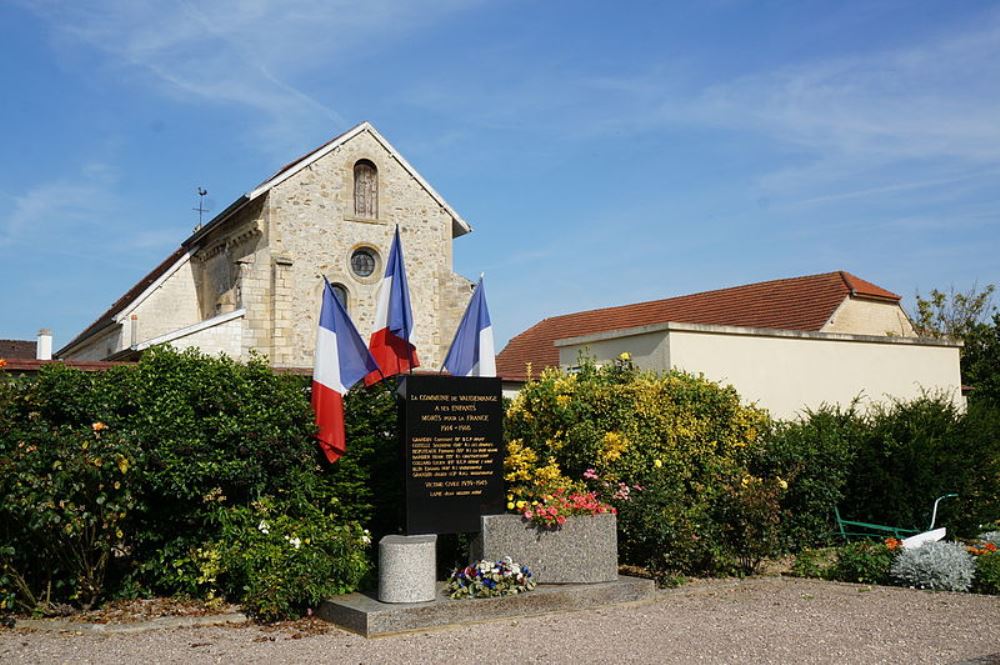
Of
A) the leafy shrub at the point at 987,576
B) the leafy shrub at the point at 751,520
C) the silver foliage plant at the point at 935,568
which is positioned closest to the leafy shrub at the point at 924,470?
the silver foliage plant at the point at 935,568

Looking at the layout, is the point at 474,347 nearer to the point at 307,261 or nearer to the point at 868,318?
the point at 307,261

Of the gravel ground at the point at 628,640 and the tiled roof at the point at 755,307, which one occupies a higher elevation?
the tiled roof at the point at 755,307

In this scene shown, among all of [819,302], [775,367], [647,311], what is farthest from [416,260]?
[775,367]

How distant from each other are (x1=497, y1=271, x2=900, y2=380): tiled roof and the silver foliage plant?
1265 centimetres

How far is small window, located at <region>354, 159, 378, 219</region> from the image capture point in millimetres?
27641

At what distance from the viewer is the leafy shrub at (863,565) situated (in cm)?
1035

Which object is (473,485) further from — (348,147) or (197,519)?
(348,147)

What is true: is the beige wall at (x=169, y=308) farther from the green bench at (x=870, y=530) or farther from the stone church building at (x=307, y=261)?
the green bench at (x=870, y=530)

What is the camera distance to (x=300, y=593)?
322 inches

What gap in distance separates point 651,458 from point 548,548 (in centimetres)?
228

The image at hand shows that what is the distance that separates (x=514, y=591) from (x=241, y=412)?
3.27 meters

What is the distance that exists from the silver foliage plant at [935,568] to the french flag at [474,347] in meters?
5.36

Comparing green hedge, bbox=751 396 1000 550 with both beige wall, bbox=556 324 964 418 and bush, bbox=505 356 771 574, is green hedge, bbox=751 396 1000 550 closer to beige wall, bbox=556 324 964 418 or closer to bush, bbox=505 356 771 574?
bush, bbox=505 356 771 574

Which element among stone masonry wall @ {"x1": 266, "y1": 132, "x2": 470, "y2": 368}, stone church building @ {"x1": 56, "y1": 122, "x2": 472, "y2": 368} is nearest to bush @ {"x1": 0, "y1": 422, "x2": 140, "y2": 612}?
stone church building @ {"x1": 56, "y1": 122, "x2": 472, "y2": 368}
